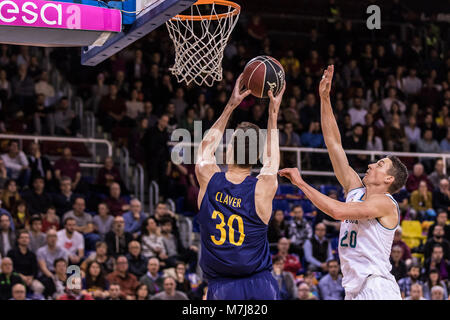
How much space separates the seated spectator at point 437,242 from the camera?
40.3ft

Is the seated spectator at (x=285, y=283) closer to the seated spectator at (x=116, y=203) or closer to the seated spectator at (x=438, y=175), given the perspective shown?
the seated spectator at (x=116, y=203)

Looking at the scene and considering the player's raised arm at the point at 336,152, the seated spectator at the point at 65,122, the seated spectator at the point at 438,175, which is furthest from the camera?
the seated spectator at the point at 438,175

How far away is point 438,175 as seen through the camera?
14.1 m

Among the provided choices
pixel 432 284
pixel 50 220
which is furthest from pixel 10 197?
pixel 432 284

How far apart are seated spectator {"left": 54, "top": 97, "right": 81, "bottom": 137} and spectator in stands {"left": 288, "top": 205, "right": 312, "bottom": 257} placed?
376 cm

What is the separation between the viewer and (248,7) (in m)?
18.4

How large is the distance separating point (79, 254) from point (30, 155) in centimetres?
200

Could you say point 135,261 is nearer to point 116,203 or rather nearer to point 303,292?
point 116,203

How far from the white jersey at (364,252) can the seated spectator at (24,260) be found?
5.53 metres

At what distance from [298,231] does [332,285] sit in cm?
120

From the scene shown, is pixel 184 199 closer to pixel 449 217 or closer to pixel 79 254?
pixel 79 254

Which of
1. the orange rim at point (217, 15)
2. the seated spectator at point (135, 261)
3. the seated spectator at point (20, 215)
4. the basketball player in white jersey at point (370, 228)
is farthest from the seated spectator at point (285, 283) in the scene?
the basketball player in white jersey at point (370, 228)

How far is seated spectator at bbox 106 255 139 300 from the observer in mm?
10570

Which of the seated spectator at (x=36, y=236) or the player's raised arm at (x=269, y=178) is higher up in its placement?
the player's raised arm at (x=269, y=178)
